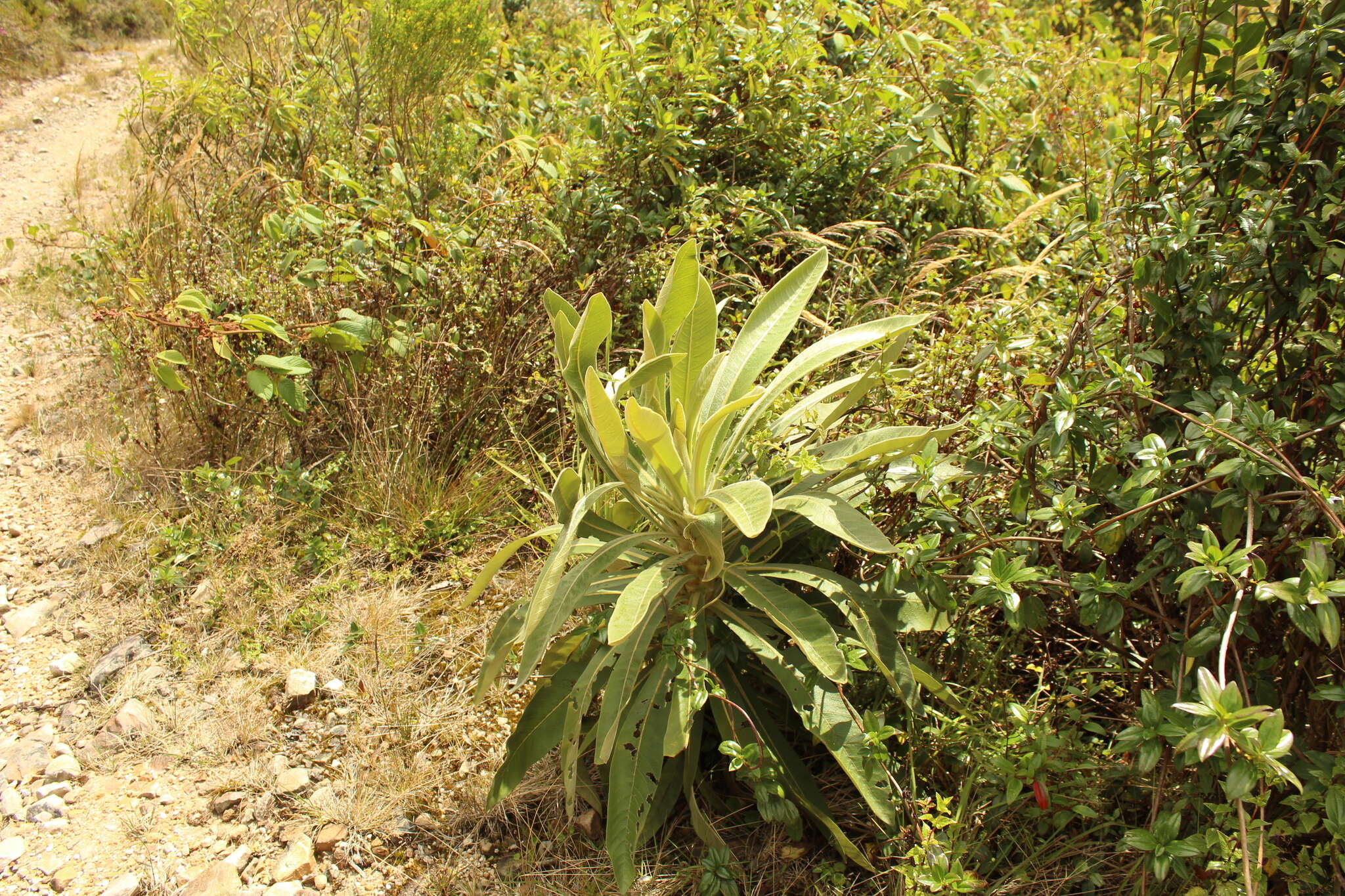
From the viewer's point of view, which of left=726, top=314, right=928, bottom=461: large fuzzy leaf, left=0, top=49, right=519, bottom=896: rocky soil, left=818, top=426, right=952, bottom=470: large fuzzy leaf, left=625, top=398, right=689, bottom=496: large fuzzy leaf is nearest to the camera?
left=625, top=398, right=689, bottom=496: large fuzzy leaf

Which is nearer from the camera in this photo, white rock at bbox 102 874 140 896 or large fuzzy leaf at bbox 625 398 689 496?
large fuzzy leaf at bbox 625 398 689 496

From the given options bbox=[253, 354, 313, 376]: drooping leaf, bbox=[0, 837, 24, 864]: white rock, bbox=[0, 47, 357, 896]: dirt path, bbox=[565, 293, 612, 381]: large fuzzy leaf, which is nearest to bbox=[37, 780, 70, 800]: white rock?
bbox=[0, 47, 357, 896]: dirt path

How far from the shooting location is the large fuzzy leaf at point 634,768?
1862 mm

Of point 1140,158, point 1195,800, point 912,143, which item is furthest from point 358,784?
point 912,143

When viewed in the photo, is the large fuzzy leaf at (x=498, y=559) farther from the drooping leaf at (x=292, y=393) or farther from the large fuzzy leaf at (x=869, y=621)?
the drooping leaf at (x=292, y=393)

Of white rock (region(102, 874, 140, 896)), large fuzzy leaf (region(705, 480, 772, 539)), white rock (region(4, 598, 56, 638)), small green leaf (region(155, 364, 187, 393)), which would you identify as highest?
small green leaf (region(155, 364, 187, 393))

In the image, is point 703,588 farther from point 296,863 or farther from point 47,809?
point 47,809

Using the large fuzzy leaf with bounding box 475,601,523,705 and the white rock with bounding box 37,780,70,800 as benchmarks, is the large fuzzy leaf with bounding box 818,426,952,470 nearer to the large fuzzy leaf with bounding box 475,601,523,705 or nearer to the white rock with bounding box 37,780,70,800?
the large fuzzy leaf with bounding box 475,601,523,705

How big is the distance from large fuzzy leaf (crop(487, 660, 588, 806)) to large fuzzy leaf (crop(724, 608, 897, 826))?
0.45 meters

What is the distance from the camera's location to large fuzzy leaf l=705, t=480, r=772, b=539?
1.64 m

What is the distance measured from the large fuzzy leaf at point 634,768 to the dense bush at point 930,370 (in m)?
0.02

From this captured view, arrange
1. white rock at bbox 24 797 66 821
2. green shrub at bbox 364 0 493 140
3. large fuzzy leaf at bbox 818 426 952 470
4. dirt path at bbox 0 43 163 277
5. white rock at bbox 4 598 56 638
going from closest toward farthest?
1. large fuzzy leaf at bbox 818 426 952 470
2. white rock at bbox 24 797 66 821
3. white rock at bbox 4 598 56 638
4. green shrub at bbox 364 0 493 140
5. dirt path at bbox 0 43 163 277

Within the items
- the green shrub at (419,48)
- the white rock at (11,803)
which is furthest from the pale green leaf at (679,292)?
the green shrub at (419,48)

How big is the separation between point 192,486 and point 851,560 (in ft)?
7.93
